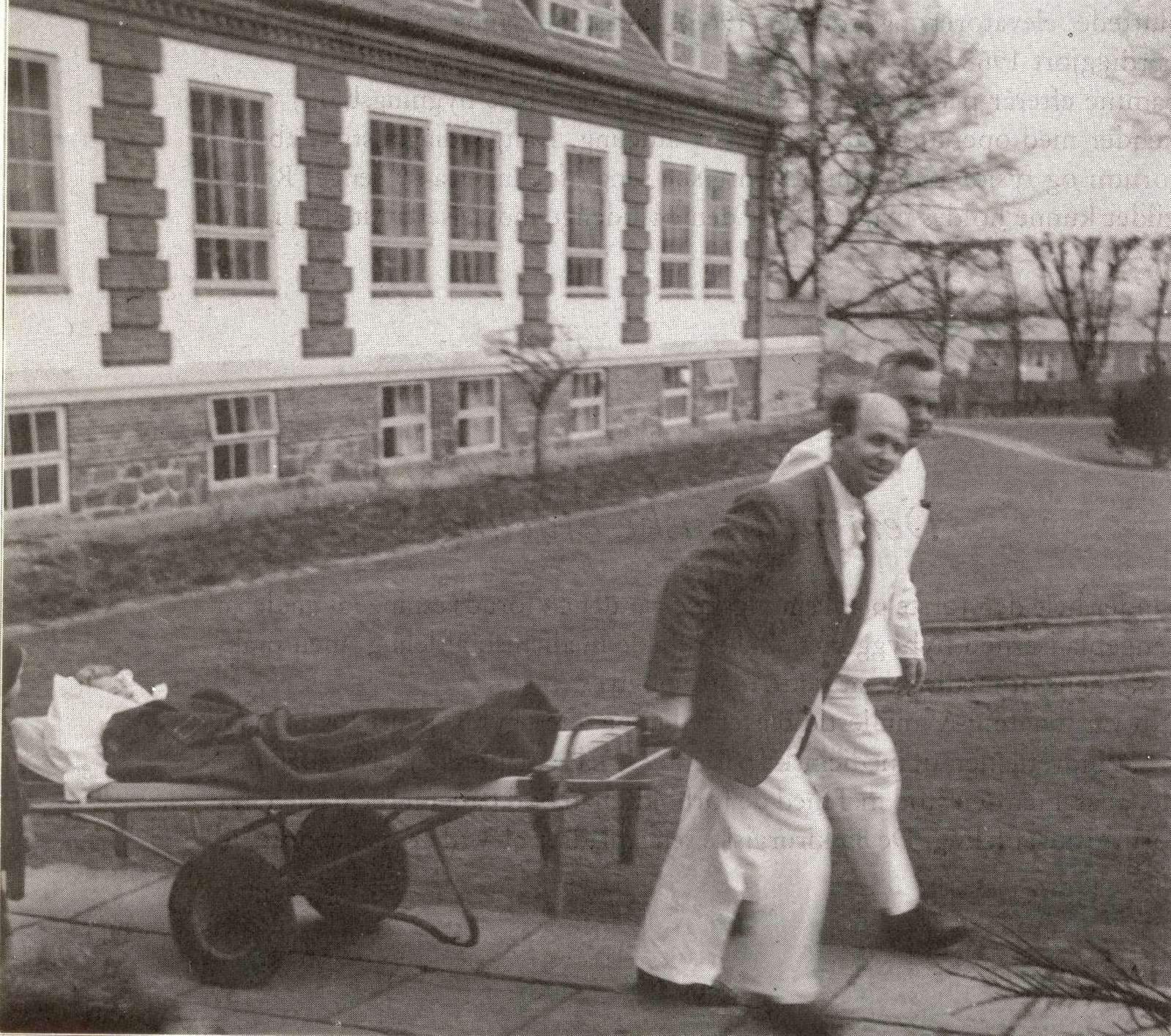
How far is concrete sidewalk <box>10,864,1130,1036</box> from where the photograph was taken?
3.82m

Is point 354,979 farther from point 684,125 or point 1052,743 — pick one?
point 684,125

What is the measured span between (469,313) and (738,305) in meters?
0.79

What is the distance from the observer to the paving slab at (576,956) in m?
4.07

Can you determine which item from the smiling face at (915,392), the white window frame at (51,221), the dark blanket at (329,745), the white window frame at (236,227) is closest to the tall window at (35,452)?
the white window frame at (51,221)

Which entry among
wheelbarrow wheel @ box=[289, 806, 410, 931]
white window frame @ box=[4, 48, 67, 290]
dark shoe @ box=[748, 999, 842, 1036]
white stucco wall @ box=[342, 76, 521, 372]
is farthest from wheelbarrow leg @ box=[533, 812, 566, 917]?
white window frame @ box=[4, 48, 67, 290]

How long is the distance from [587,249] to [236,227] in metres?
1.01

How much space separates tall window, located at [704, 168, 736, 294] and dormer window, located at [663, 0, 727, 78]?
0.30 metres

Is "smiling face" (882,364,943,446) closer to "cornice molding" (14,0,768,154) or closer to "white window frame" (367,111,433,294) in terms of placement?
"cornice molding" (14,0,768,154)

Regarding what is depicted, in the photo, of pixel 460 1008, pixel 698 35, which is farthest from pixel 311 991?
pixel 698 35

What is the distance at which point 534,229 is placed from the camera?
442 centimetres

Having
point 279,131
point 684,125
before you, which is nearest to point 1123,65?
point 684,125

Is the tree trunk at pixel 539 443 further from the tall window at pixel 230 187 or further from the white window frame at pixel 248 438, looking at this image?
the tall window at pixel 230 187

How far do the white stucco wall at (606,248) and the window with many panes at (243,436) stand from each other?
884 mm

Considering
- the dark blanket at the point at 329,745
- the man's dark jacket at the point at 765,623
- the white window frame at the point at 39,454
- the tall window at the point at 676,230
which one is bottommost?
the dark blanket at the point at 329,745
